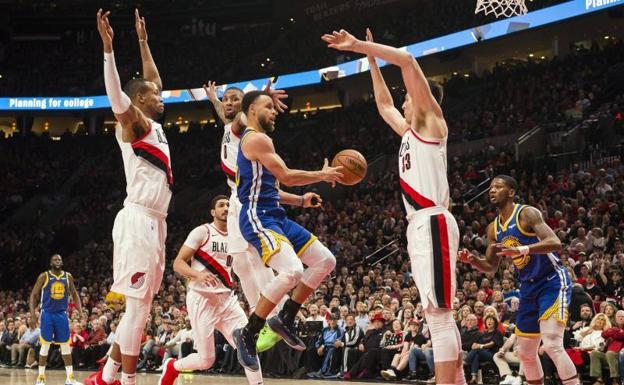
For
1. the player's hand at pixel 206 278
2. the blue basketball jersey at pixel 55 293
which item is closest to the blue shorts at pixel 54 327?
the blue basketball jersey at pixel 55 293

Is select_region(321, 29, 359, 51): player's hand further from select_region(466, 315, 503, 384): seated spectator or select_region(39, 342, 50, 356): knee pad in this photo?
select_region(39, 342, 50, 356): knee pad

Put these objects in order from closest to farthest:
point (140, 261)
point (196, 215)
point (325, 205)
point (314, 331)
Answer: point (140, 261) < point (314, 331) < point (325, 205) < point (196, 215)

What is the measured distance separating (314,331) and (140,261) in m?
8.97

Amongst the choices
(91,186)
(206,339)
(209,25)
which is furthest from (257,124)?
(209,25)

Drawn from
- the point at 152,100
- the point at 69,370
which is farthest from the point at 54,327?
the point at 152,100

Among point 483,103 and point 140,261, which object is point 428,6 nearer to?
point 483,103

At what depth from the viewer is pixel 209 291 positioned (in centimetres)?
855

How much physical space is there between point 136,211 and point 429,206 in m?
2.44

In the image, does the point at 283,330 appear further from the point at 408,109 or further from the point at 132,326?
the point at 408,109

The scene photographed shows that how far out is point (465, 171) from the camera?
891 inches

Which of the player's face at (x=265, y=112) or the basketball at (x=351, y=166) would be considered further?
the basketball at (x=351, y=166)

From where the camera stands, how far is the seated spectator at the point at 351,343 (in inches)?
587

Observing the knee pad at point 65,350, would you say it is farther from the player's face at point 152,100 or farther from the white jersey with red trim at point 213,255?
the player's face at point 152,100

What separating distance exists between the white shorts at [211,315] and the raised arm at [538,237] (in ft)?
9.54
